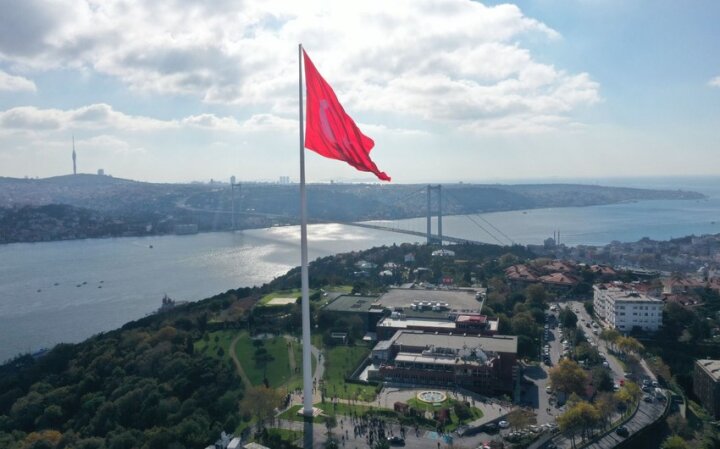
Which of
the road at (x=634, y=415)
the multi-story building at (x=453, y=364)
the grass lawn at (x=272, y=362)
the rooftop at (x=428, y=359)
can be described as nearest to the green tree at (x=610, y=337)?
the road at (x=634, y=415)

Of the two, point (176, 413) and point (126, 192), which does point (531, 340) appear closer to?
point (176, 413)

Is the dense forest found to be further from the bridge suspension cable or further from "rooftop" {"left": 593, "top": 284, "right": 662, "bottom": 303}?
the bridge suspension cable

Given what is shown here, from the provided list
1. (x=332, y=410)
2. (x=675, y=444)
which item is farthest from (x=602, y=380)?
(x=332, y=410)

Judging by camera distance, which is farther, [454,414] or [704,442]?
[454,414]

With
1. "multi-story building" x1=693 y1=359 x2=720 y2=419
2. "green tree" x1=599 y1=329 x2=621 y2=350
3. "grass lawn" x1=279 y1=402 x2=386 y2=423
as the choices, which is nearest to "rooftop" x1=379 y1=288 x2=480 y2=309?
"green tree" x1=599 y1=329 x2=621 y2=350

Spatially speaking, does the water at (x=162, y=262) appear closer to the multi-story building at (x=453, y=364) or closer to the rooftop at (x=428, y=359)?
the multi-story building at (x=453, y=364)

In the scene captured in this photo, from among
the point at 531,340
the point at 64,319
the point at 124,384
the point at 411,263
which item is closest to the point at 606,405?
the point at 531,340

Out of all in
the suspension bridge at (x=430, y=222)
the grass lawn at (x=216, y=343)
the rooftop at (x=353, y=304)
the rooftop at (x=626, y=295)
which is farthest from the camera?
the suspension bridge at (x=430, y=222)
